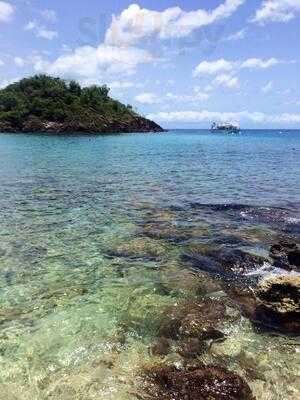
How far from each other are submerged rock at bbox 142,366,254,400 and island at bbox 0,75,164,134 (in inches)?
5968

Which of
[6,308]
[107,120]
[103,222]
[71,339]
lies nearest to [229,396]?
[71,339]

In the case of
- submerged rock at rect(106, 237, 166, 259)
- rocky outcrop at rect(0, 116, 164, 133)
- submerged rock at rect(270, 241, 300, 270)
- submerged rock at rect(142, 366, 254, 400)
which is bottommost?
rocky outcrop at rect(0, 116, 164, 133)

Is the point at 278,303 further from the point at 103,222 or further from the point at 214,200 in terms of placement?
the point at 214,200

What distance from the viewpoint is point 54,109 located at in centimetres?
16338

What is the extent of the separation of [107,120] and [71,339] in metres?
171

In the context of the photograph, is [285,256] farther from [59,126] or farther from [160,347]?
[59,126]

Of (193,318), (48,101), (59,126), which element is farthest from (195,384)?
(48,101)

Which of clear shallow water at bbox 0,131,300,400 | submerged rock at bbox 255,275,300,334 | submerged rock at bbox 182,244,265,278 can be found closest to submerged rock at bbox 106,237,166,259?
clear shallow water at bbox 0,131,300,400

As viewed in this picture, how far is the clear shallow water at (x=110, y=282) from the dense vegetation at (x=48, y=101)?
132274 millimetres

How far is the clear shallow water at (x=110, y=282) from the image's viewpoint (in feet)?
32.9

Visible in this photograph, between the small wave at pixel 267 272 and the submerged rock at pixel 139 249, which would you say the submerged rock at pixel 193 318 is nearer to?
the small wave at pixel 267 272

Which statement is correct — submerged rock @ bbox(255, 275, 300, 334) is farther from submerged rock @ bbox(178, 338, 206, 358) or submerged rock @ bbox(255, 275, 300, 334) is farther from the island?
the island

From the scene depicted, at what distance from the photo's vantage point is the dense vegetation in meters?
161

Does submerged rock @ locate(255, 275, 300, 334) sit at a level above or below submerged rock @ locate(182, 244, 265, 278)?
above
